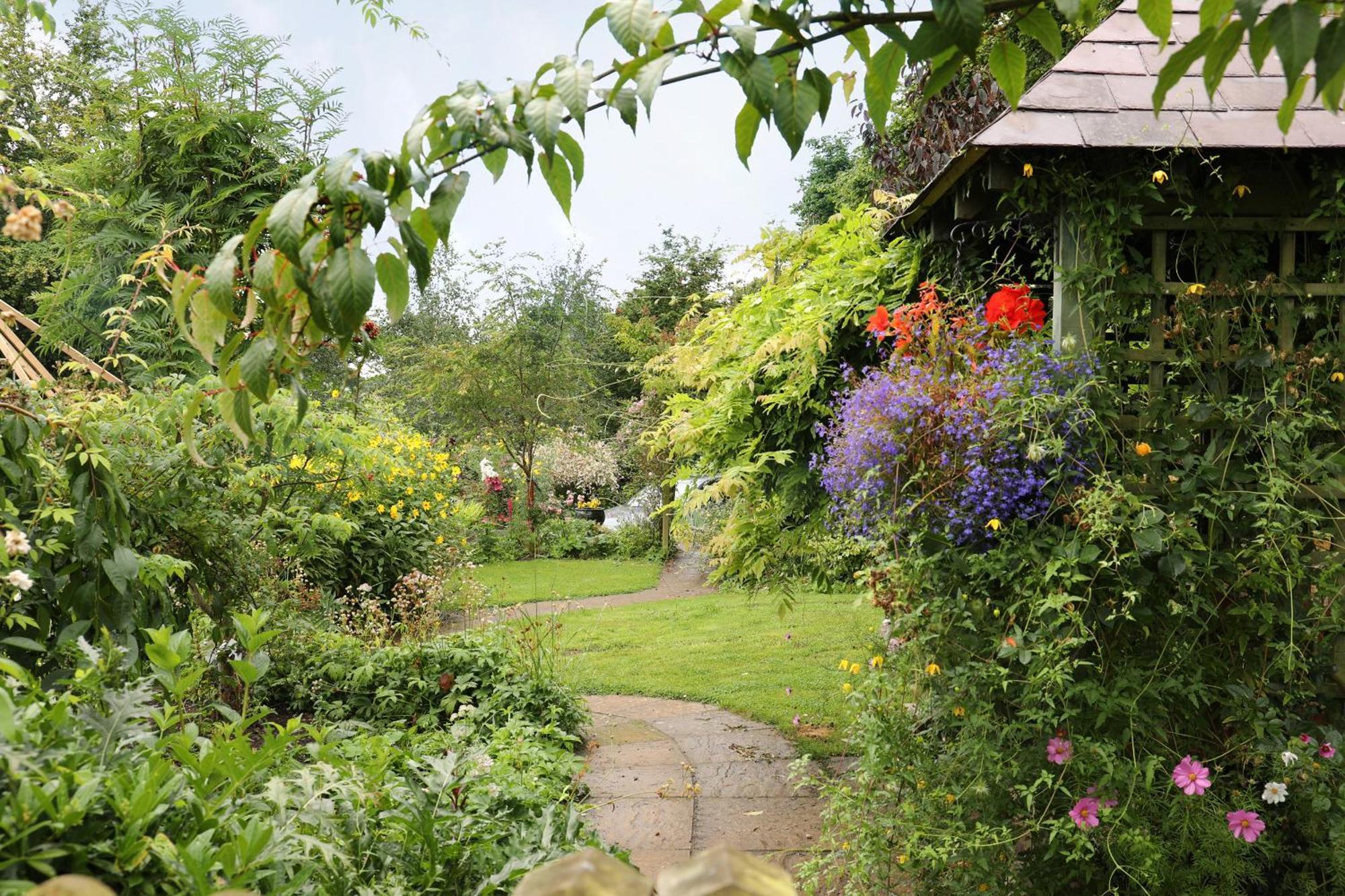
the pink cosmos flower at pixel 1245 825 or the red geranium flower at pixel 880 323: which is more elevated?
the red geranium flower at pixel 880 323

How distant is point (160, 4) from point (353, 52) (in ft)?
3.48

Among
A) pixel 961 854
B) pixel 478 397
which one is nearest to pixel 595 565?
pixel 478 397

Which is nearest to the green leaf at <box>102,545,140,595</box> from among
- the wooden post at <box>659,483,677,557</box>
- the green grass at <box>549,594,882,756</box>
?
the green grass at <box>549,594,882,756</box>

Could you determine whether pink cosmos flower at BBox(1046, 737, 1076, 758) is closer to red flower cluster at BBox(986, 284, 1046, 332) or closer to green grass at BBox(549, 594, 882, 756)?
red flower cluster at BBox(986, 284, 1046, 332)

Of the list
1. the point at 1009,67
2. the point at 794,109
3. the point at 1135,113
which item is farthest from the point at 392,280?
the point at 1135,113

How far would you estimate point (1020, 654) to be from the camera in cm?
249

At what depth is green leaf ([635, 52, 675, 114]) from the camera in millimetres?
980

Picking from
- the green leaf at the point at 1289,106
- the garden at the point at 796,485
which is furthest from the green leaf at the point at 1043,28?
the green leaf at the point at 1289,106

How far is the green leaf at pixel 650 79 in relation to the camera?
3.22 feet

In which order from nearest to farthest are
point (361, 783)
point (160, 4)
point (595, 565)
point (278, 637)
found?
point (361, 783)
point (278, 637)
point (160, 4)
point (595, 565)

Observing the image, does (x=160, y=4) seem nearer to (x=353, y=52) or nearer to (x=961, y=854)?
(x=353, y=52)

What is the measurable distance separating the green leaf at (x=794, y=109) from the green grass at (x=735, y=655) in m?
3.08

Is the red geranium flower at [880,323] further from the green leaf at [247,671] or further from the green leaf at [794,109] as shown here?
the green leaf at [247,671]

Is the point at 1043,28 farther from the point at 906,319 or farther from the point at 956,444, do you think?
the point at 906,319
